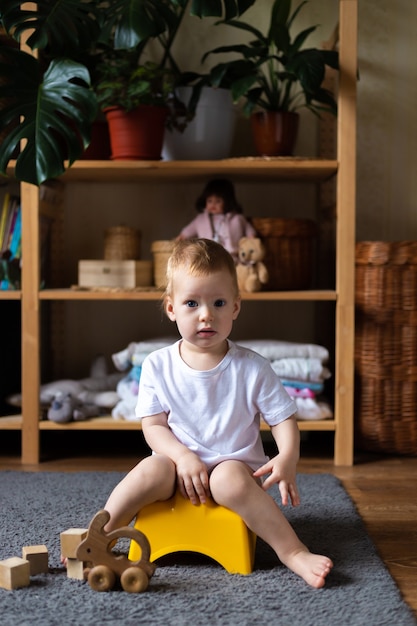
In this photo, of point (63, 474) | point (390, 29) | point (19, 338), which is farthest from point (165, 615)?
point (390, 29)

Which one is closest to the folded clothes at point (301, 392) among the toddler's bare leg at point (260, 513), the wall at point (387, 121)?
the wall at point (387, 121)

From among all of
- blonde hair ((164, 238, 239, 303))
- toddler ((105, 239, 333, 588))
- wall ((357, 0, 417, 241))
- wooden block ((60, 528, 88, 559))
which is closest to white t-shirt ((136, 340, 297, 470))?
toddler ((105, 239, 333, 588))

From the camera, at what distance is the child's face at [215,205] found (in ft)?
7.27

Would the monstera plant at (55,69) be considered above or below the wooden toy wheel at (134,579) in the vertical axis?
above

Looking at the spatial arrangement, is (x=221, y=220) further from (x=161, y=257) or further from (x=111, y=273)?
(x=111, y=273)

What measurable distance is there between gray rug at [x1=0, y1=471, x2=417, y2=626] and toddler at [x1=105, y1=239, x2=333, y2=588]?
76 millimetres

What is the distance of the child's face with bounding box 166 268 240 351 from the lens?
134 cm

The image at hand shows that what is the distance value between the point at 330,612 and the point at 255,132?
1.42m

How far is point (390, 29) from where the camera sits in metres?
2.49

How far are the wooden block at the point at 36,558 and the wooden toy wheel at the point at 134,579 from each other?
147 millimetres

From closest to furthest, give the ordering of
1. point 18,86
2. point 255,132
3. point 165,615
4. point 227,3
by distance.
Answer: point 165,615 < point 18,86 < point 227,3 < point 255,132

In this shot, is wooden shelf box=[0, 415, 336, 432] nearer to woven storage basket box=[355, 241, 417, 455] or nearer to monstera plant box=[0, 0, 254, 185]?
woven storage basket box=[355, 241, 417, 455]

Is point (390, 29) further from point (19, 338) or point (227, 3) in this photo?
point (19, 338)

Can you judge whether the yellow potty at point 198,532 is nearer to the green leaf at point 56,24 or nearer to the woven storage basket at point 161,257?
the woven storage basket at point 161,257
